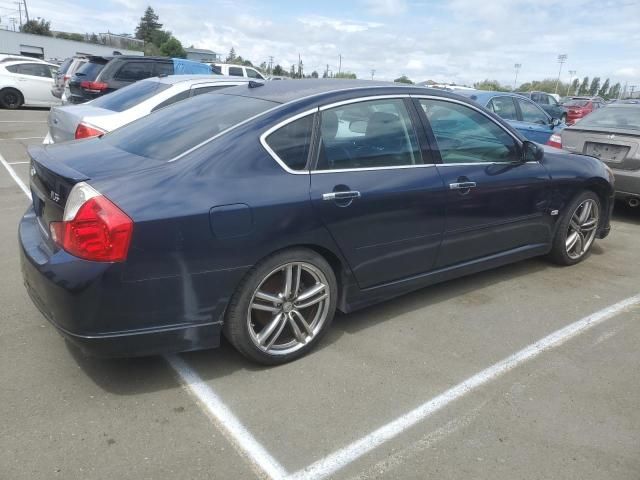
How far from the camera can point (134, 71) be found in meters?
12.7

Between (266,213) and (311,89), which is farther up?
(311,89)

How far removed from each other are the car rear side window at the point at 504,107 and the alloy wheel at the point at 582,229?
461 cm

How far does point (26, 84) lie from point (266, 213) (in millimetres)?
19073

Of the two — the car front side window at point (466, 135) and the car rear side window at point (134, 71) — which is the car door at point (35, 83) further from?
the car front side window at point (466, 135)

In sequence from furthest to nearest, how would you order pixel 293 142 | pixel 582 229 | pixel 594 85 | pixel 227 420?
pixel 594 85 < pixel 582 229 < pixel 293 142 < pixel 227 420

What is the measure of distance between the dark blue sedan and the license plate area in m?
2.92

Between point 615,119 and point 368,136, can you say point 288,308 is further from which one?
point 615,119

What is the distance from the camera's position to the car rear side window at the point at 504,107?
9234 mm

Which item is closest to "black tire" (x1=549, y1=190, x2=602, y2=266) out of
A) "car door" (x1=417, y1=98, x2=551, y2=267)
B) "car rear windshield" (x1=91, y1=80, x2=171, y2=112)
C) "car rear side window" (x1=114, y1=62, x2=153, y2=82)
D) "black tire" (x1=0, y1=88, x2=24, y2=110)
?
"car door" (x1=417, y1=98, x2=551, y2=267)

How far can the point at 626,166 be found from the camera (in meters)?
6.44

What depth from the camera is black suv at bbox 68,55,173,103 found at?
1212 centimetres

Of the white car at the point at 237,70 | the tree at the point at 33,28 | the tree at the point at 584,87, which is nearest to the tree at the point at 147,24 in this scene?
the tree at the point at 33,28

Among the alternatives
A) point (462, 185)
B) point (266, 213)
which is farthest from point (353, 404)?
point (462, 185)

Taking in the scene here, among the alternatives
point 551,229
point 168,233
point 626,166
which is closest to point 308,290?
point 168,233
